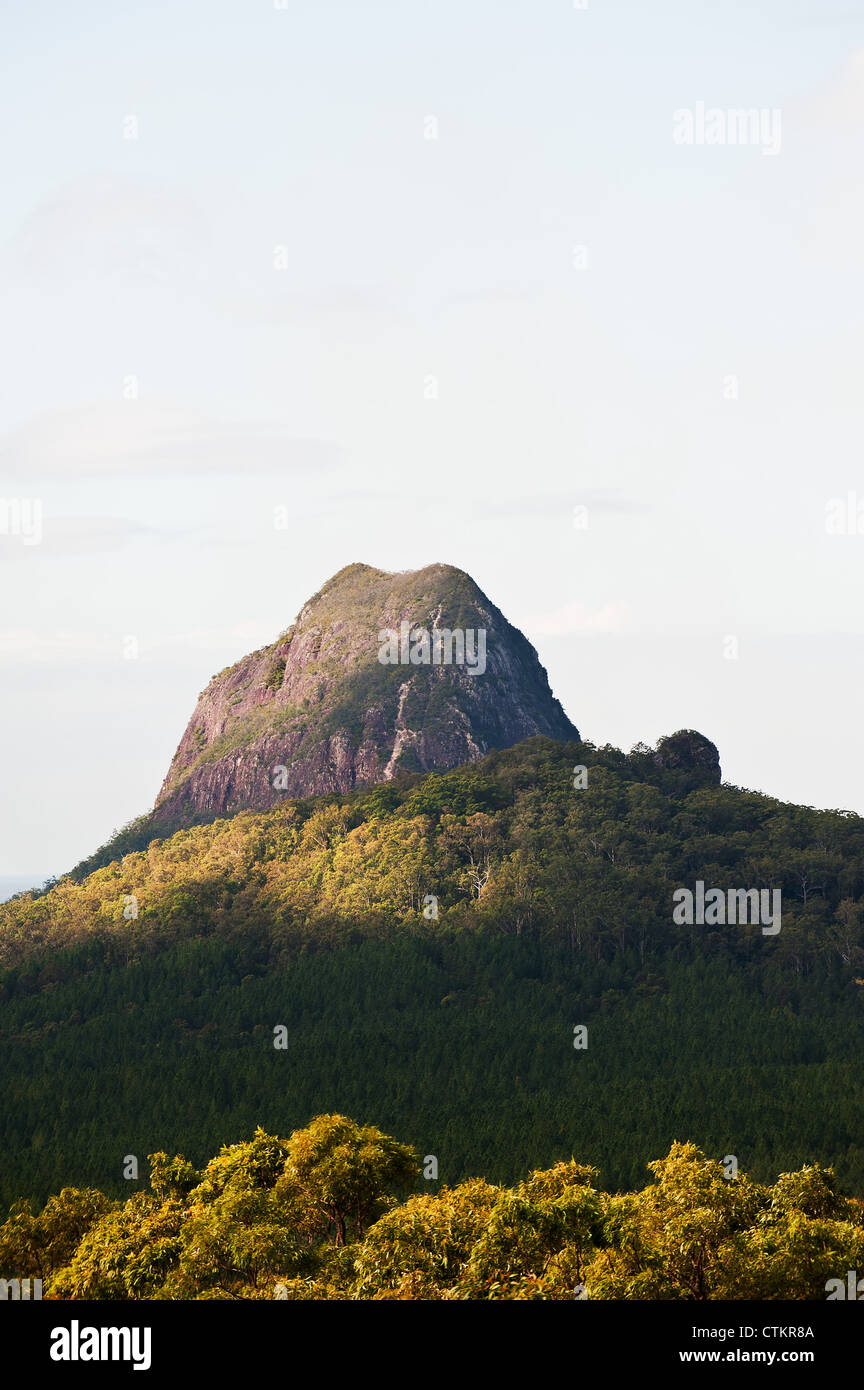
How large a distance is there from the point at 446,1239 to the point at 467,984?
5483 cm

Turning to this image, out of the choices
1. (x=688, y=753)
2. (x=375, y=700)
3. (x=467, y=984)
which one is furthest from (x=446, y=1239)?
(x=375, y=700)

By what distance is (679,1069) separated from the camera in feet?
254

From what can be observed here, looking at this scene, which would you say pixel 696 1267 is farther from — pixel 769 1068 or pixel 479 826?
pixel 479 826

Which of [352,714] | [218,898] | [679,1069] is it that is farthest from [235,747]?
[679,1069]

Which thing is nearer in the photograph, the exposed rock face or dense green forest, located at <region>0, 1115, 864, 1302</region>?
dense green forest, located at <region>0, 1115, 864, 1302</region>

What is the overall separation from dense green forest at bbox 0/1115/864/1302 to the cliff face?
9641 cm

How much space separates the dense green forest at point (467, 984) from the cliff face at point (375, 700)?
18.9 metres

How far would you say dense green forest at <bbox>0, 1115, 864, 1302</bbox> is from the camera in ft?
122

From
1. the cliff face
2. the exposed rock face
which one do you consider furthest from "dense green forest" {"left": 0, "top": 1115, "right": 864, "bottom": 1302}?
the cliff face

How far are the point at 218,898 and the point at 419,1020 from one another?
25813 mm

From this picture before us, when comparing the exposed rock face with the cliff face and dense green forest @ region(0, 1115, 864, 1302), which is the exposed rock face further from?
dense green forest @ region(0, 1115, 864, 1302)

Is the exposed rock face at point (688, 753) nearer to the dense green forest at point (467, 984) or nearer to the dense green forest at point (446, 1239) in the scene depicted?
the dense green forest at point (467, 984)

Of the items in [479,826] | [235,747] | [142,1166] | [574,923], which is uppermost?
[235,747]

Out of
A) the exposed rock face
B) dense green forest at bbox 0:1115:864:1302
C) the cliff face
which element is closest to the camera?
dense green forest at bbox 0:1115:864:1302
